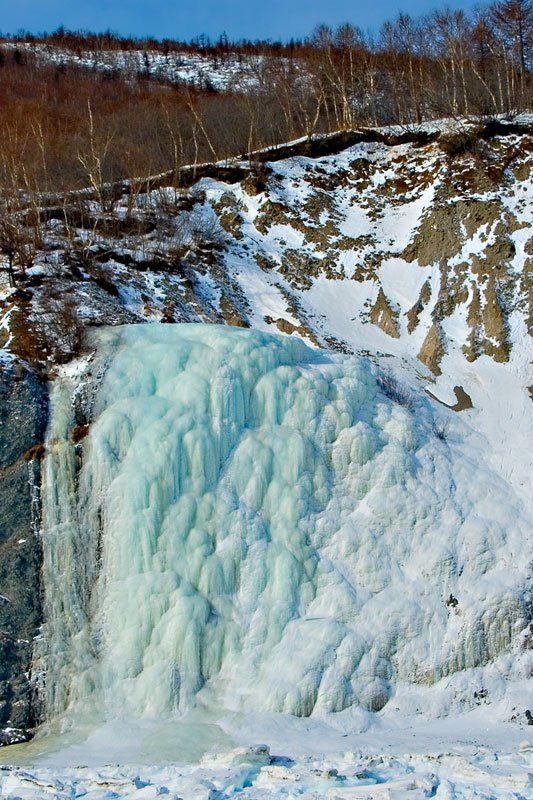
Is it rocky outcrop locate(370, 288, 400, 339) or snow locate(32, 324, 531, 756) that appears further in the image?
rocky outcrop locate(370, 288, 400, 339)

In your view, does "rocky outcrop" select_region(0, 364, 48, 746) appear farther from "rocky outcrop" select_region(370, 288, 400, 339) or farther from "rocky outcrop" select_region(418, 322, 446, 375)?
"rocky outcrop" select_region(370, 288, 400, 339)

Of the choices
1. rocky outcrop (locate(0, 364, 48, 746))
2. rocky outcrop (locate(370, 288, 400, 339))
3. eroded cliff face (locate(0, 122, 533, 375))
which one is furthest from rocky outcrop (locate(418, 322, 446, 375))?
rocky outcrop (locate(0, 364, 48, 746))

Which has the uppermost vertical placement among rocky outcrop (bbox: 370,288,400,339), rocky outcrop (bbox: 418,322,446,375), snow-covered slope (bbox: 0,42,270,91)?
snow-covered slope (bbox: 0,42,270,91)

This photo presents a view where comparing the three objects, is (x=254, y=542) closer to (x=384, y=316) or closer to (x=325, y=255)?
(x=384, y=316)

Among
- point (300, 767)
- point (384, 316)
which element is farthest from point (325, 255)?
point (300, 767)

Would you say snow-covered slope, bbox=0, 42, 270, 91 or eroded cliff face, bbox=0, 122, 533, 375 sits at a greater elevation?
snow-covered slope, bbox=0, 42, 270, 91

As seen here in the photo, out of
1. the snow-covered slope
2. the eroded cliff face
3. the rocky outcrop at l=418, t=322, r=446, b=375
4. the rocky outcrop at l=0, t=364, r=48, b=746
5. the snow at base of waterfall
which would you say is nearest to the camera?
the snow at base of waterfall
